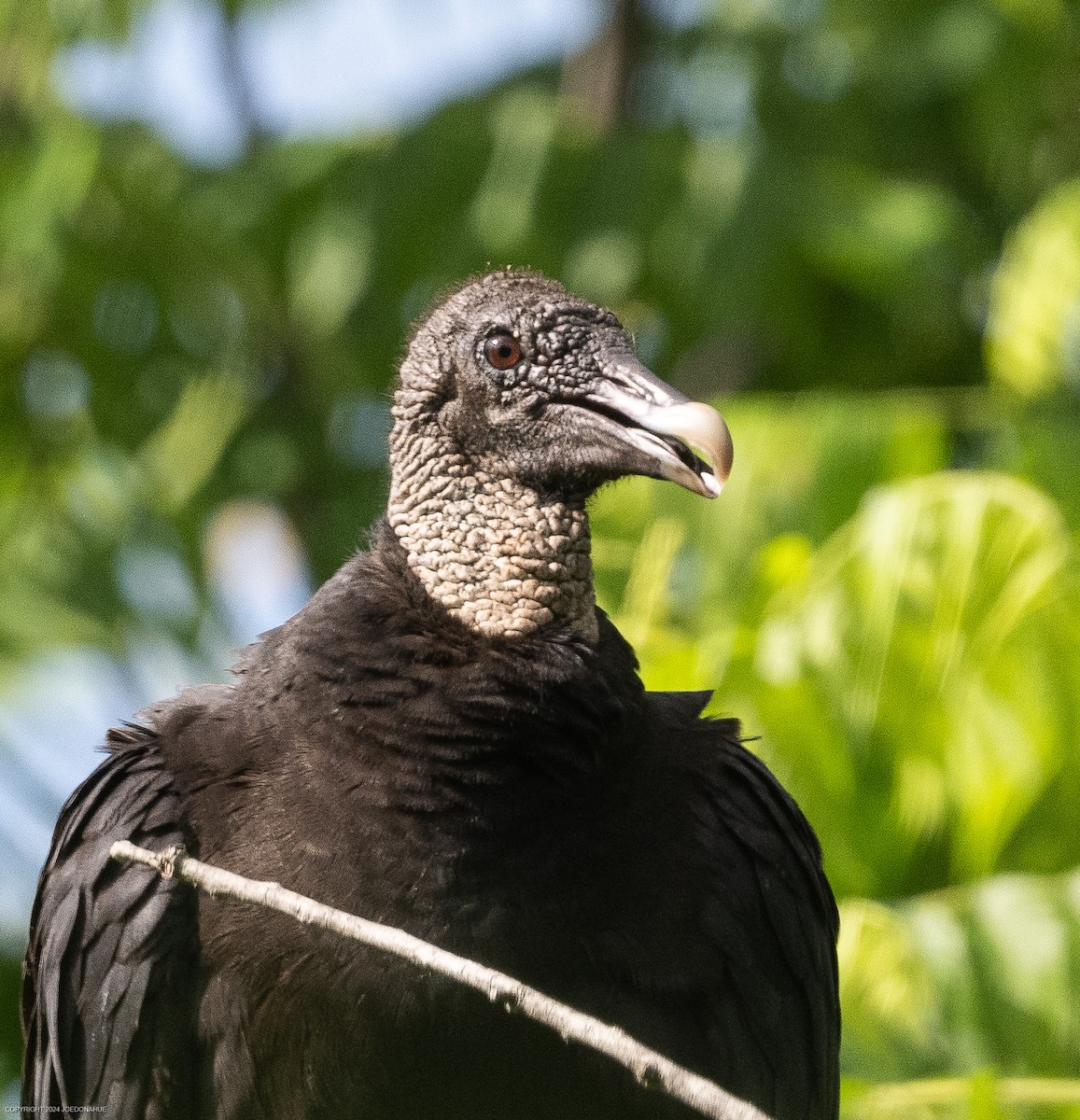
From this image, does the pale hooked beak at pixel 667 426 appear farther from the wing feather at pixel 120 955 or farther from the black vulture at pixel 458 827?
the wing feather at pixel 120 955

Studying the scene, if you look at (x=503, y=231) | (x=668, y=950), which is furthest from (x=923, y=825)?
(x=503, y=231)

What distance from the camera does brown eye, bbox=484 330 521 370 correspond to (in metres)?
2.77

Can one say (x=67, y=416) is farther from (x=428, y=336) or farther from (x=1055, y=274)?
(x=428, y=336)


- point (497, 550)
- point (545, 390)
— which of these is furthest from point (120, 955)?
point (545, 390)

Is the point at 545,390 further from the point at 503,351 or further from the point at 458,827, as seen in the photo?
the point at 458,827

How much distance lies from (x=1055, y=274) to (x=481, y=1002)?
433 centimetres

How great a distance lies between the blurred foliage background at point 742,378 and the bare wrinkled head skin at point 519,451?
5.62 feet

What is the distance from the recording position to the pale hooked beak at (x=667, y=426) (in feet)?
8.08

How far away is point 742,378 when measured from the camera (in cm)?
808

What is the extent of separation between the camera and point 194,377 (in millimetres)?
8078

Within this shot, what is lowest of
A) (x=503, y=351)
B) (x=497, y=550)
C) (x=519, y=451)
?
(x=497, y=550)

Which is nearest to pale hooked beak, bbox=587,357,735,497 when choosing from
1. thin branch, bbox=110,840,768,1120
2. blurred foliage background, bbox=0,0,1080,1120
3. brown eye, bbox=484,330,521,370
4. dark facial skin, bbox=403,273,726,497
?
dark facial skin, bbox=403,273,726,497

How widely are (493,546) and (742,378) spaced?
5.51 meters

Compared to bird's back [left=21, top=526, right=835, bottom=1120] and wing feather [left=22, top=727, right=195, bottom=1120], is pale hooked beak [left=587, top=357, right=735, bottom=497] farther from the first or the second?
wing feather [left=22, top=727, right=195, bottom=1120]
